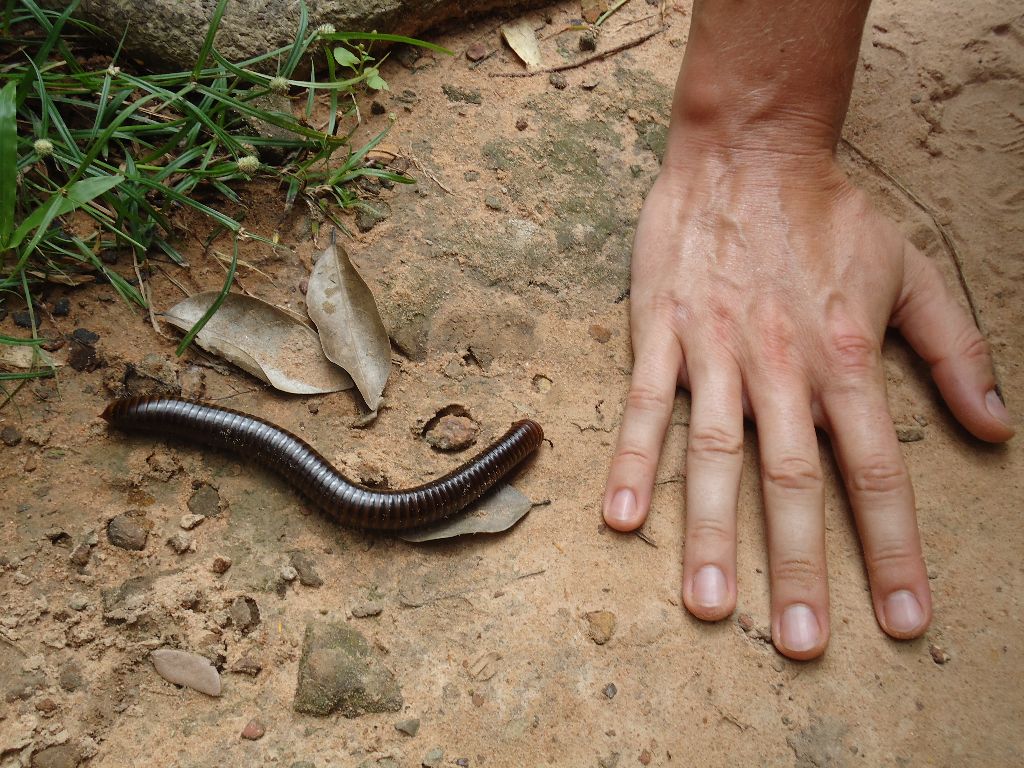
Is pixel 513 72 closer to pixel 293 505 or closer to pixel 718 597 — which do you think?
pixel 293 505

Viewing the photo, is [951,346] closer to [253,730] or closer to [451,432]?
[451,432]

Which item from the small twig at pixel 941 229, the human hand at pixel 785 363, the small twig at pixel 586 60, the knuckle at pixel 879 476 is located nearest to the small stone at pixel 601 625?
the human hand at pixel 785 363

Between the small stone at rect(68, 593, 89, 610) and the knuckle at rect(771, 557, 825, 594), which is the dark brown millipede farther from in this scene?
the knuckle at rect(771, 557, 825, 594)

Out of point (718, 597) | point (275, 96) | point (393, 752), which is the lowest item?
point (393, 752)

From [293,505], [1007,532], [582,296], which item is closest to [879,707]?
[1007,532]

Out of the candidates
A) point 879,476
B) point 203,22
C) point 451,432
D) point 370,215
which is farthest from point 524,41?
point 879,476

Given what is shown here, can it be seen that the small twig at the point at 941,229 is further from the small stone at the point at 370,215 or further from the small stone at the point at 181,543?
the small stone at the point at 181,543
